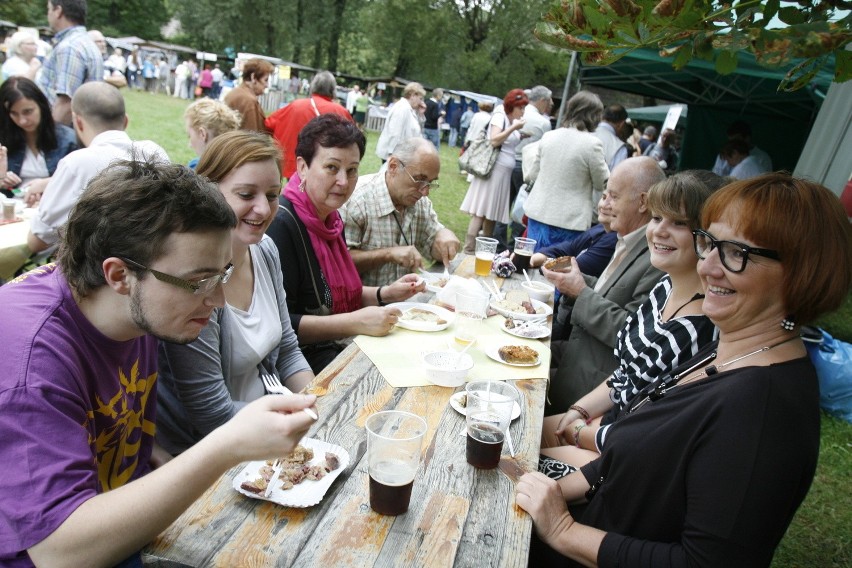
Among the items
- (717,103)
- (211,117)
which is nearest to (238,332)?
(211,117)

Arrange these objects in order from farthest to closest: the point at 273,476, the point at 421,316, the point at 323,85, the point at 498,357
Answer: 1. the point at 323,85
2. the point at 421,316
3. the point at 498,357
4. the point at 273,476

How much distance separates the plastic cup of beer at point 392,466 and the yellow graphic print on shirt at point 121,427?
687mm

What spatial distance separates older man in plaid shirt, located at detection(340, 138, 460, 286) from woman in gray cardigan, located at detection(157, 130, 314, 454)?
1.11 metres

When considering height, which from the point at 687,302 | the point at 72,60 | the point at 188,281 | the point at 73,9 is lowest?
the point at 687,302

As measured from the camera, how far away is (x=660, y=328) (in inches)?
90.2

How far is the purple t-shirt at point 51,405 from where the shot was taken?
107cm

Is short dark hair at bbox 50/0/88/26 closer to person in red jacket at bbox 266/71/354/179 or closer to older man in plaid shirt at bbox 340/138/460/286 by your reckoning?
person in red jacket at bbox 266/71/354/179

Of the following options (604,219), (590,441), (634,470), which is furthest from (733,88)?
(634,470)

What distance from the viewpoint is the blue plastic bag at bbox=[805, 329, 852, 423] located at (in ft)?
14.9

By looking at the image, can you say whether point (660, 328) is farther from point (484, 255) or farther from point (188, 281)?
point (188, 281)

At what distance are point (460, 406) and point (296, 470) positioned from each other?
675 mm

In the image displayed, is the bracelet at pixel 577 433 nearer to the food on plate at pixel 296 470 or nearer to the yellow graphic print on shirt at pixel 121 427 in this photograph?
the food on plate at pixel 296 470

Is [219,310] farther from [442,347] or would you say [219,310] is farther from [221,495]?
[442,347]

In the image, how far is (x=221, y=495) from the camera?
142cm
